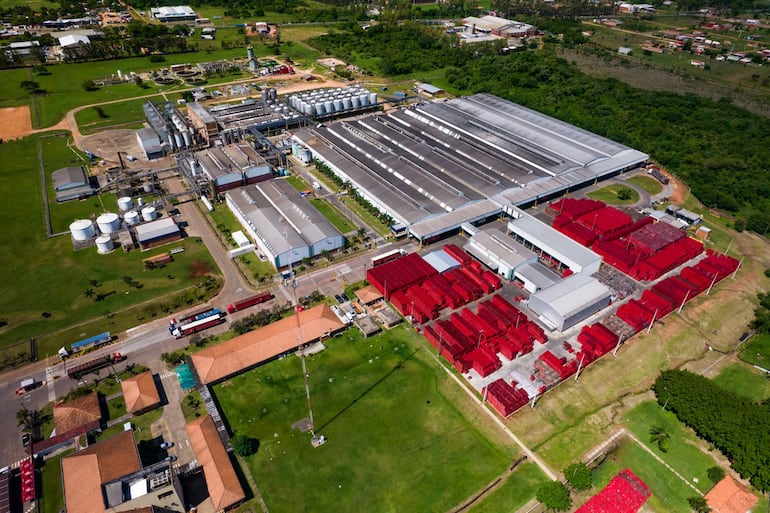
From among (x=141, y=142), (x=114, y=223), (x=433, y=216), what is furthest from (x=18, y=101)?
(x=433, y=216)

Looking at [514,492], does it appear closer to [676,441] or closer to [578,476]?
[578,476]

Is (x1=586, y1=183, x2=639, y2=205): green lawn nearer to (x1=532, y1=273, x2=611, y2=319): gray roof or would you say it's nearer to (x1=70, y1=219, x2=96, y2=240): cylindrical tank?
(x1=532, y1=273, x2=611, y2=319): gray roof

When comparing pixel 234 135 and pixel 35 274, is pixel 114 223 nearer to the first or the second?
pixel 35 274

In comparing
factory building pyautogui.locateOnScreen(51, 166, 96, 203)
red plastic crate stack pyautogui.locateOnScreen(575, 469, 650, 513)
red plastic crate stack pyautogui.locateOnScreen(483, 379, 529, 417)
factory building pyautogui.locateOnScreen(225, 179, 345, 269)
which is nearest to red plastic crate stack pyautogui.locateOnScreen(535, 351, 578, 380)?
red plastic crate stack pyautogui.locateOnScreen(483, 379, 529, 417)

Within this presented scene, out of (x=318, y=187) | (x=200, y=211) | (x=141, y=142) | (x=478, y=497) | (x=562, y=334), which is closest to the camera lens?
(x=478, y=497)

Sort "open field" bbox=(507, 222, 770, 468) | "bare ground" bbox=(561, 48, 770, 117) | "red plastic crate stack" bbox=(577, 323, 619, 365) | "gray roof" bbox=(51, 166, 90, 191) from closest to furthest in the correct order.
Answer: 1. "open field" bbox=(507, 222, 770, 468)
2. "red plastic crate stack" bbox=(577, 323, 619, 365)
3. "gray roof" bbox=(51, 166, 90, 191)
4. "bare ground" bbox=(561, 48, 770, 117)

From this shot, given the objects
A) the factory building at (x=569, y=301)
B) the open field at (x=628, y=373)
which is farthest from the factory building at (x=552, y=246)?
the open field at (x=628, y=373)
